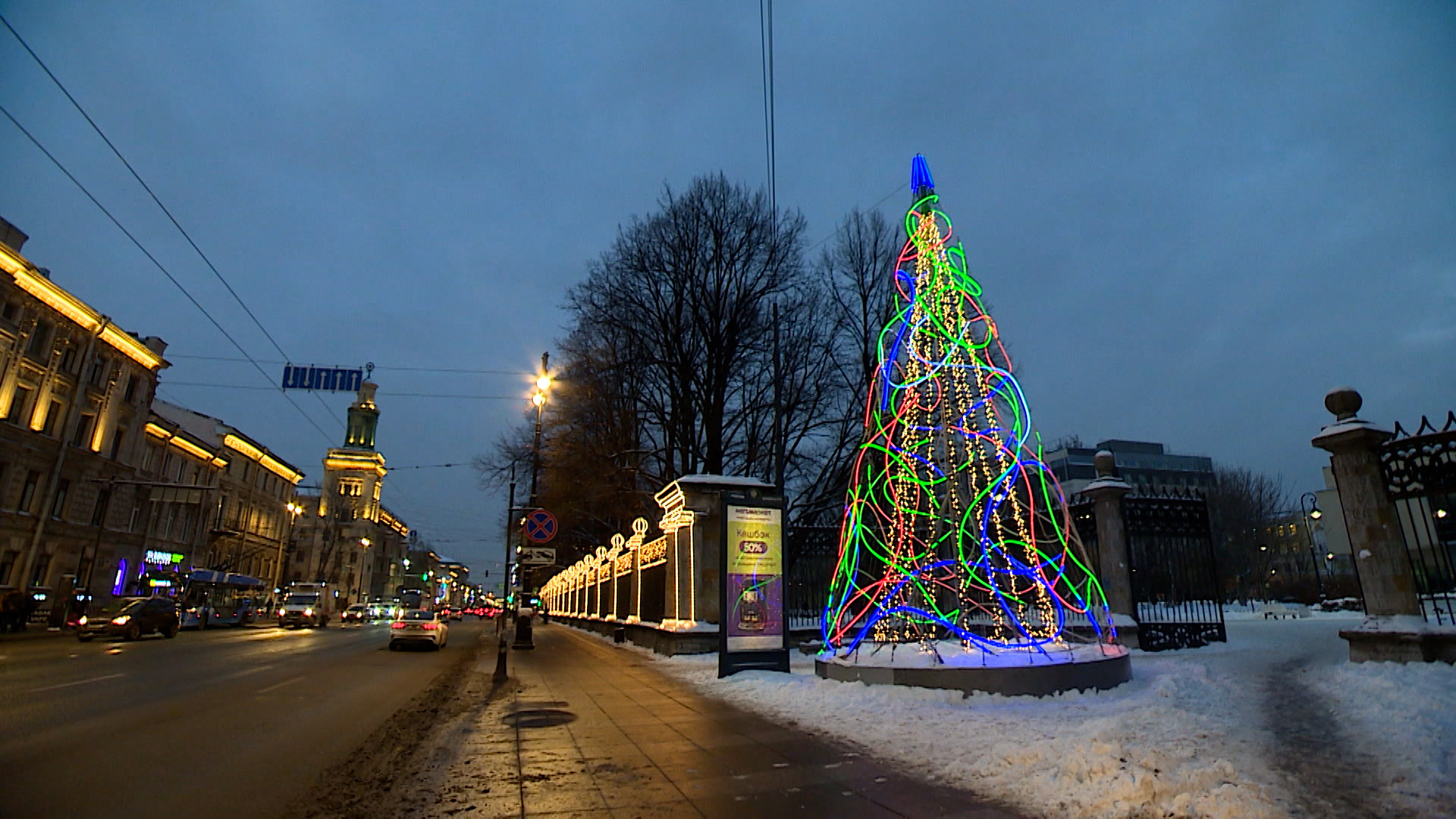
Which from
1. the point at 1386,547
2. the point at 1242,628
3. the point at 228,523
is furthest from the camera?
the point at 228,523

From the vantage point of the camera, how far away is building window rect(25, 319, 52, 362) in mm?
32844

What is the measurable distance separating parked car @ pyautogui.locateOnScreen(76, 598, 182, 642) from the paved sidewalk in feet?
84.1

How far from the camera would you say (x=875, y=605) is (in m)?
10.5

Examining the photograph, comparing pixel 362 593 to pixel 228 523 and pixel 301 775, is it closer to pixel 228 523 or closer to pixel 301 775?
pixel 228 523

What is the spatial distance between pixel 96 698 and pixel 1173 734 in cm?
1305

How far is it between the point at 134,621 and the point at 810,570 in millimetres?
25952

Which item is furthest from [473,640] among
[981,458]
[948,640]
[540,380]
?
[981,458]

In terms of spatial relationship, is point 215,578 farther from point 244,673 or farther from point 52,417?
point 244,673

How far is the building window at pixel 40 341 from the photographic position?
Answer: 3284cm

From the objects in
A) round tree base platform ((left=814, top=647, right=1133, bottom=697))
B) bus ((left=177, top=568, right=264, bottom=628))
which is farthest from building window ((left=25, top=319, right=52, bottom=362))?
round tree base platform ((left=814, top=647, right=1133, bottom=697))

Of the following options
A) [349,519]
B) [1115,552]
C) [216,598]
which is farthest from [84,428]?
[349,519]

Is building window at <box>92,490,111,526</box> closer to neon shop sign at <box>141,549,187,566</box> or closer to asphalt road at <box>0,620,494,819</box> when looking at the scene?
neon shop sign at <box>141,549,187,566</box>

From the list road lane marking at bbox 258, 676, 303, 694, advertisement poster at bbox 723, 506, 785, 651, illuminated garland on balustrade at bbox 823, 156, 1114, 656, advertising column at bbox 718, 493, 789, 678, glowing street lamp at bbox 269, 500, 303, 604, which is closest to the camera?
illuminated garland on balustrade at bbox 823, 156, 1114, 656

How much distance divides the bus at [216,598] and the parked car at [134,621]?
1064 centimetres
